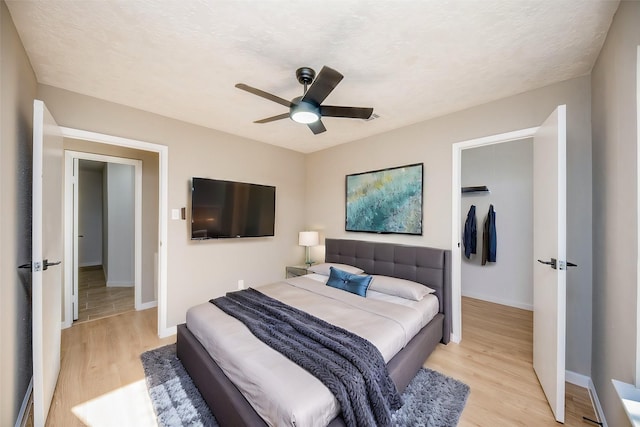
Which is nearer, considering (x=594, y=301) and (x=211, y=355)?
(x=211, y=355)

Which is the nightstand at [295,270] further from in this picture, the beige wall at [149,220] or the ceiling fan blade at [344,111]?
the ceiling fan blade at [344,111]

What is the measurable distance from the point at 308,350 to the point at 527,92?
9.71ft

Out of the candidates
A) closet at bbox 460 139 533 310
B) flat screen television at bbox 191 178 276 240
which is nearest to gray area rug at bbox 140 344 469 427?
flat screen television at bbox 191 178 276 240

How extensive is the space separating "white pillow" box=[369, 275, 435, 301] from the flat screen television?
1897mm

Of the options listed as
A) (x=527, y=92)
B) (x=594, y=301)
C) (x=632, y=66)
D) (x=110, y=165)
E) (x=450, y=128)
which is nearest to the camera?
(x=632, y=66)

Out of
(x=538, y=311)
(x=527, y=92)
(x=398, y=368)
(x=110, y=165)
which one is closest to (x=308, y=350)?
(x=398, y=368)

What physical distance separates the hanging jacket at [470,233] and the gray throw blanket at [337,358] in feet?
11.2

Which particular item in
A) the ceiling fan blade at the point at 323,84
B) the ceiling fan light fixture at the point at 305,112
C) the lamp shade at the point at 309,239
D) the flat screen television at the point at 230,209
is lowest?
the lamp shade at the point at 309,239

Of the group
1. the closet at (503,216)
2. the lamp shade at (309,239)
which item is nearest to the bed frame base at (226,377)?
the lamp shade at (309,239)

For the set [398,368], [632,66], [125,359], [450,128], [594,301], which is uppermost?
[450,128]

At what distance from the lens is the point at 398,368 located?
6.07ft

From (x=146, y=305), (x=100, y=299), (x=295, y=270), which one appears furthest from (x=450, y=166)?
(x=100, y=299)

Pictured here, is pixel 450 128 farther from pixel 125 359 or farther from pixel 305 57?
pixel 125 359

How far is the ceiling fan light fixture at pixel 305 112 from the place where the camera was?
1.81 meters
